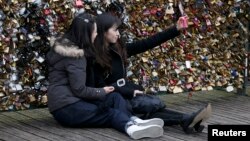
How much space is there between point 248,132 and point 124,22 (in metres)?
1.84

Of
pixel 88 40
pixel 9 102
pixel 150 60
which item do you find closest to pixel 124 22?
pixel 150 60

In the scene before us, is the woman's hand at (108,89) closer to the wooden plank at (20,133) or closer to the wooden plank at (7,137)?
the wooden plank at (20,133)

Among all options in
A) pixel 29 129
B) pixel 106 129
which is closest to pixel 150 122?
pixel 106 129

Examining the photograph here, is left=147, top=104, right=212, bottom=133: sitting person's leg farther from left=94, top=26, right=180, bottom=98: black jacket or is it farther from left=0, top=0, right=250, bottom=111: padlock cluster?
left=0, top=0, right=250, bottom=111: padlock cluster

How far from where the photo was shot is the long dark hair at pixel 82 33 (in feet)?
17.2

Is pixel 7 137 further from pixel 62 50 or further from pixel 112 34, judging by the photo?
pixel 112 34

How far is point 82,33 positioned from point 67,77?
40 cm

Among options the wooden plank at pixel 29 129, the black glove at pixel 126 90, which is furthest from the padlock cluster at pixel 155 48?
the black glove at pixel 126 90

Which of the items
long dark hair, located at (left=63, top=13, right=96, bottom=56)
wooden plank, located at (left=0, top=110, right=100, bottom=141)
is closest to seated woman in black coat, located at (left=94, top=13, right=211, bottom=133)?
long dark hair, located at (left=63, top=13, right=96, bottom=56)

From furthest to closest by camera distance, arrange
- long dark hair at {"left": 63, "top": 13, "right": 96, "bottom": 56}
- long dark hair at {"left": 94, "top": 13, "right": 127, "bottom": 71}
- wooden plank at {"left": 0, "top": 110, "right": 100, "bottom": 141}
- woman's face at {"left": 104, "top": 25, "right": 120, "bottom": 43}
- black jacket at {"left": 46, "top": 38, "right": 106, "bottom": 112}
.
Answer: woman's face at {"left": 104, "top": 25, "right": 120, "bottom": 43} < long dark hair at {"left": 94, "top": 13, "right": 127, "bottom": 71} < long dark hair at {"left": 63, "top": 13, "right": 96, "bottom": 56} < black jacket at {"left": 46, "top": 38, "right": 106, "bottom": 112} < wooden plank at {"left": 0, "top": 110, "right": 100, "bottom": 141}

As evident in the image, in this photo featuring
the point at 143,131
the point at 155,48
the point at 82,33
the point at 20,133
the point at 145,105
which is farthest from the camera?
the point at 155,48

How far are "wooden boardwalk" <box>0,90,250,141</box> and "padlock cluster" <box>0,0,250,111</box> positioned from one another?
148 mm

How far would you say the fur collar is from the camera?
16.8 ft

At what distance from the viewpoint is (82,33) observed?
17.2 ft
